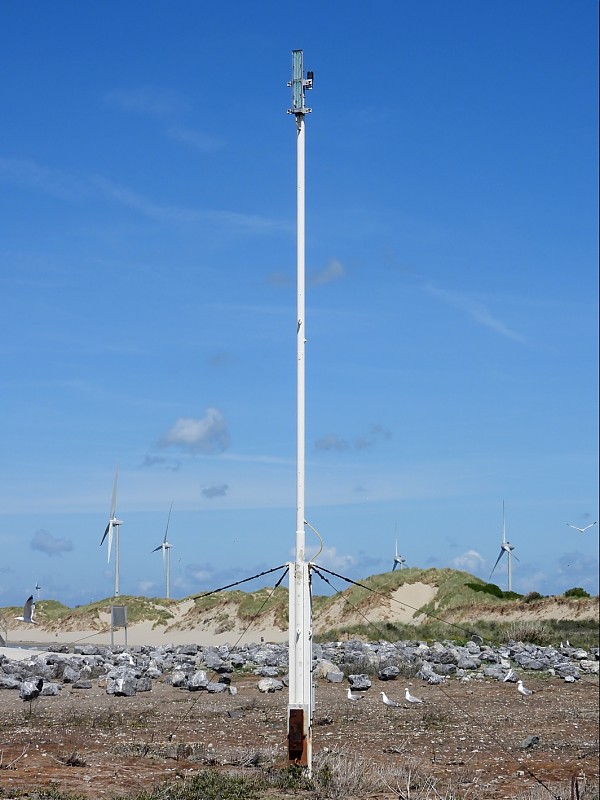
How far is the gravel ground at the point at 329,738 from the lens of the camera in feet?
45.2

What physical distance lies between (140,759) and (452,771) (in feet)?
14.5

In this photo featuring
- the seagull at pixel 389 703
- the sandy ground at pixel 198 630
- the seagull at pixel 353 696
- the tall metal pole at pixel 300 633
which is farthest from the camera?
the sandy ground at pixel 198 630

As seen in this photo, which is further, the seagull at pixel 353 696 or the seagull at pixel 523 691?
the seagull at pixel 523 691

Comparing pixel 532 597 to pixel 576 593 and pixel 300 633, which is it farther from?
pixel 300 633

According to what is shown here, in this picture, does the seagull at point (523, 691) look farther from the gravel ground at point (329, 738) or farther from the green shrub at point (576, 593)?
the green shrub at point (576, 593)

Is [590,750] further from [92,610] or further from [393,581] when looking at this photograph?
[92,610]

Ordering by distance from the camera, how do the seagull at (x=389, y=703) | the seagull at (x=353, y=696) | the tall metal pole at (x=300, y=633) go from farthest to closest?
the seagull at (x=353, y=696) < the seagull at (x=389, y=703) < the tall metal pole at (x=300, y=633)

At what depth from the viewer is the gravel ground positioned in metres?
13.8

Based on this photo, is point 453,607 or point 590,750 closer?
point 590,750

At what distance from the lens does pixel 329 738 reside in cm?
1792

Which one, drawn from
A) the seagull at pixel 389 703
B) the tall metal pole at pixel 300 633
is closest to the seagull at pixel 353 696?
the seagull at pixel 389 703

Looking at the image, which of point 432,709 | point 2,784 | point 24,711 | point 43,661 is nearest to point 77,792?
point 2,784

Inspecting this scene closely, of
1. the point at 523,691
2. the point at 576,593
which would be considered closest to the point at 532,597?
the point at 576,593

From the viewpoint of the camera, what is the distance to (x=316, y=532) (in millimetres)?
13867
